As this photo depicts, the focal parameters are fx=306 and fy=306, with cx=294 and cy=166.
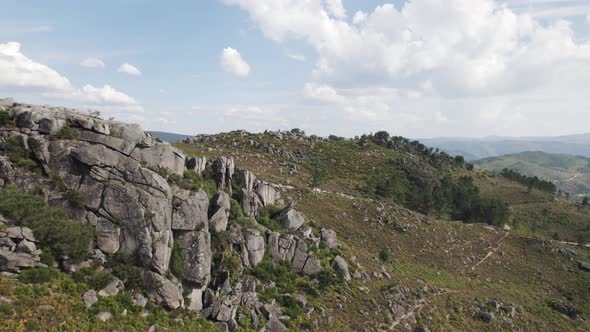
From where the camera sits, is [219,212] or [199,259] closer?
[199,259]

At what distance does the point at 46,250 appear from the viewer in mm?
24250

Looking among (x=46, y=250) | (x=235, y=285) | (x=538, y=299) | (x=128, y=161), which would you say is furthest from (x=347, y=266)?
(x=538, y=299)

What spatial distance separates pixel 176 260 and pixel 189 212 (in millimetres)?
4787

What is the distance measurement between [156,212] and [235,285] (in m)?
11.4

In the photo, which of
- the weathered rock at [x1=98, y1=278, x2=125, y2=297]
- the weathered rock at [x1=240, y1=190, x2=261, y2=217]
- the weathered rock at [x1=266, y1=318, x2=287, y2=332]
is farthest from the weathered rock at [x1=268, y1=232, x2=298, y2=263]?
the weathered rock at [x1=98, y1=278, x2=125, y2=297]

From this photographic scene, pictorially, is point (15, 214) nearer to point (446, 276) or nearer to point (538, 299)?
point (446, 276)

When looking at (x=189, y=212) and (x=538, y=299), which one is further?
(x=538, y=299)

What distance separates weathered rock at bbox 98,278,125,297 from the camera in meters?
24.8

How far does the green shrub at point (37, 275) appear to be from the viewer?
22266 mm

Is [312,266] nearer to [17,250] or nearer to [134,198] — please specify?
[134,198]

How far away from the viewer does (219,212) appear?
116ft

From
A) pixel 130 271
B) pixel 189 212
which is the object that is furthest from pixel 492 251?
pixel 130 271

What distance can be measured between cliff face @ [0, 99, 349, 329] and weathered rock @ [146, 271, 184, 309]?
0.08 meters

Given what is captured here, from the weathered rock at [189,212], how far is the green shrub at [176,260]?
1.83 meters
